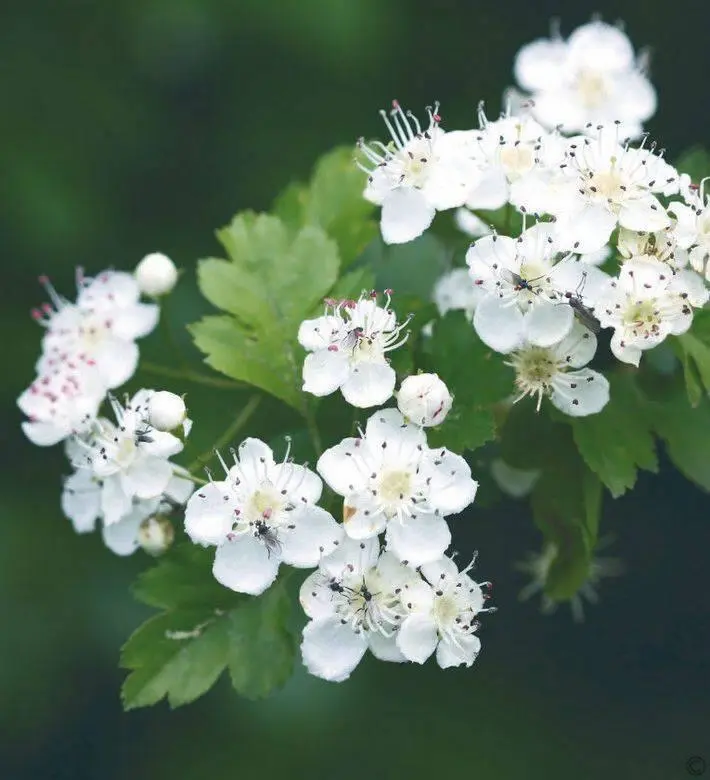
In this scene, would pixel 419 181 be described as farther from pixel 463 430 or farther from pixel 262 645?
pixel 262 645

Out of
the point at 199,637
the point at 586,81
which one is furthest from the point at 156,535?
the point at 586,81

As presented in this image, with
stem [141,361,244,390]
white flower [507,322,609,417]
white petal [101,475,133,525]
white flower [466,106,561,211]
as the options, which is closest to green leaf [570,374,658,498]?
white flower [507,322,609,417]

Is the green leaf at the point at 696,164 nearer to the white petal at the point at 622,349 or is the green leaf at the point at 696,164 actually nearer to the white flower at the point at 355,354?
the white petal at the point at 622,349

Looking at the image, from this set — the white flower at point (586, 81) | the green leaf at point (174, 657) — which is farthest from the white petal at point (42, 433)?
the white flower at point (586, 81)

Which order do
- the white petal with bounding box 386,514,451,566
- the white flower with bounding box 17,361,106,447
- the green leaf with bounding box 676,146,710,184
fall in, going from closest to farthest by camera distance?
1. the white petal with bounding box 386,514,451,566
2. the white flower with bounding box 17,361,106,447
3. the green leaf with bounding box 676,146,710,184

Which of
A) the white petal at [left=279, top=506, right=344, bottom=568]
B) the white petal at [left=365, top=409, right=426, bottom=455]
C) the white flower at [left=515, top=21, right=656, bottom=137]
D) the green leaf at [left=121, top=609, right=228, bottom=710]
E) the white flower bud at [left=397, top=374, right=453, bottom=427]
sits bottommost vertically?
the green leaf at [left=121, top=609, right=228, bottom=710]

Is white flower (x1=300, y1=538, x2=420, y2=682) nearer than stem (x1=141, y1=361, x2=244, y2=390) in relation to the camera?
Yes

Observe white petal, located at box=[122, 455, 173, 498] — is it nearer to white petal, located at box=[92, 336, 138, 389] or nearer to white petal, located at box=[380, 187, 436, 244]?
white petal, located at box=[92, 336, 138, 389]

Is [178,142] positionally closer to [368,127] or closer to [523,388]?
[368,127]
